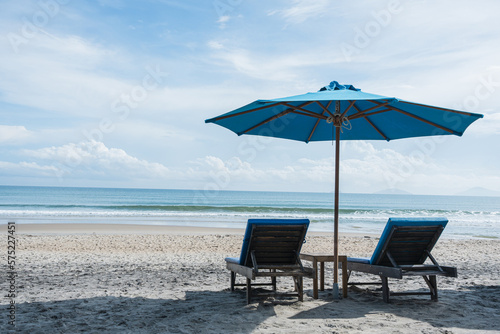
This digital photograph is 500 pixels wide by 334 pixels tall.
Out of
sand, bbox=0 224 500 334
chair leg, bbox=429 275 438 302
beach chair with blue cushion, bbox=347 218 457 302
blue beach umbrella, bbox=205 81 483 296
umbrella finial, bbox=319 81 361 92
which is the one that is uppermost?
umbrella finial, bbox=319 81 361 92

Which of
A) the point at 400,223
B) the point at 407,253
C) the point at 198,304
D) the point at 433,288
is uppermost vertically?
the point at 400,223

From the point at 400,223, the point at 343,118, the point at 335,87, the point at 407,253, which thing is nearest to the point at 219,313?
the point at 400,223

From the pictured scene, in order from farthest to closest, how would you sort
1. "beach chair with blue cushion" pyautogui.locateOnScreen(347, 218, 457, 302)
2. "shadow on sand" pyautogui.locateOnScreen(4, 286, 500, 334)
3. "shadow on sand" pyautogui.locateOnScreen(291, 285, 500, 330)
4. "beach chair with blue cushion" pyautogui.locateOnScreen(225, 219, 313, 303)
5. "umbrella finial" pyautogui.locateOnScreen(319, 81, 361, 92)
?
"umbrella finial" pyautogui.locateOnScreen(319, 81, 361, 92) → "beach chair with blue cushion" pyautogui.locateOnScreen(347, 218, 457, 302) → "beach chair with blue cushion" pyautogui.locateOnScreen(225, 219, 313, 303) → "shadow on sand" pyautogui.locateOnScreen(291, 285, 500, 330) → "shadow on sand" pyautogui.locateOnScreen(4, 286, 500, 334)

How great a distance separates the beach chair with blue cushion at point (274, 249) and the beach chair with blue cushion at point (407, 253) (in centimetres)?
84

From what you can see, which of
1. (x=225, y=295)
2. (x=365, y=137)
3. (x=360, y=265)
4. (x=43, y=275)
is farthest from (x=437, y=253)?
(x=43, y=275)

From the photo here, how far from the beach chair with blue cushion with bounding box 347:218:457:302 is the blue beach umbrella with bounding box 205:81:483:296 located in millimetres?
506

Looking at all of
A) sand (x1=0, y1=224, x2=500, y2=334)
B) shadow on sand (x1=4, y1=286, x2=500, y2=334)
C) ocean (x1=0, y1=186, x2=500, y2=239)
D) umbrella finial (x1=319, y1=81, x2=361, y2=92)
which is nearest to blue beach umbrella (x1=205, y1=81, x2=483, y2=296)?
umbrella finial (x1=319, y1=81, x2=361, y2=92)

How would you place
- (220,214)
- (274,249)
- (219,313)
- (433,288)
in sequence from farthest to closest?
(220,214)
(433,288)
(274,249)
(219,313)

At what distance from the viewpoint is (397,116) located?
5.70 metres

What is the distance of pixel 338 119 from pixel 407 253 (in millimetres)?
1730

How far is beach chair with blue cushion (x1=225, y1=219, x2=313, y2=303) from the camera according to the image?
471cm

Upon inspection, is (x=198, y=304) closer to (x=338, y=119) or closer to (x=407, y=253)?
(x=407, y=253)

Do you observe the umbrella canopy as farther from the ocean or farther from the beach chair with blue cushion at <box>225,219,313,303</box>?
the ocean

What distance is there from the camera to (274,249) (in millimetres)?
4910
